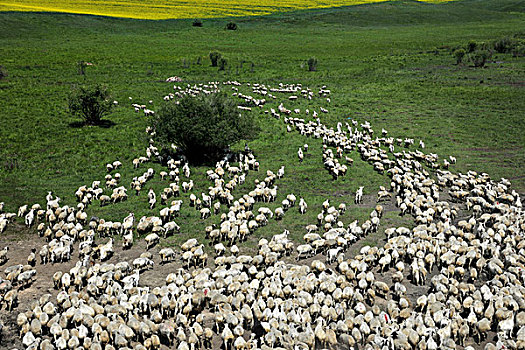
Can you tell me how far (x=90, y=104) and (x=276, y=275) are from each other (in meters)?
23.3

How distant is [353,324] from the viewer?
11.0 meters

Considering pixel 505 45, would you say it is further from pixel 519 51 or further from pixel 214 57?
pixel 214 57

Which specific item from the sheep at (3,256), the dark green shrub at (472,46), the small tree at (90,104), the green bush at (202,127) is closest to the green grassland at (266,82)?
the small tree at (90,104)

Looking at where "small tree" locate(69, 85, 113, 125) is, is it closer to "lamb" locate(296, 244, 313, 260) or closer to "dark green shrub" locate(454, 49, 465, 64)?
"lamb" locate(296, 244, 313, 260)

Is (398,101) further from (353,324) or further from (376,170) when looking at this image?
(353,324)

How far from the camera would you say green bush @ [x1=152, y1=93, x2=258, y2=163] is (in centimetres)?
2266

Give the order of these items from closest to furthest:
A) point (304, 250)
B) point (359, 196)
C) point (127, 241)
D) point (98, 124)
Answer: point (304, 250) → point (127, 241) → point (359, 196) → point (98, 124)

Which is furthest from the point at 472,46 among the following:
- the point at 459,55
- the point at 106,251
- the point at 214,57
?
the point at 106,251

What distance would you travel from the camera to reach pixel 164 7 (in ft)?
381

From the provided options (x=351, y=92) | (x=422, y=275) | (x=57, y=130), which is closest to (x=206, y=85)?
(x=351, y=92)

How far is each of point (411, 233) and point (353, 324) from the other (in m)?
6.79

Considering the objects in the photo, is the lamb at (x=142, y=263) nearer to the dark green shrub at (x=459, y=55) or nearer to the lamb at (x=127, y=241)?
the lamb at (x=127, y=241)

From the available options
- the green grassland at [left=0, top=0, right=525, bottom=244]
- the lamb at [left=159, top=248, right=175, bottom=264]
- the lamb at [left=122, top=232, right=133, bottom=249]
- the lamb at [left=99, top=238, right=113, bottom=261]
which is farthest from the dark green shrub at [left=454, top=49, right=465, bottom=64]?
the lamb at [left=99, top=238, right=113, bottom=261]

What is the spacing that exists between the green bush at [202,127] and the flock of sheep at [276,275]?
264 centimetres
